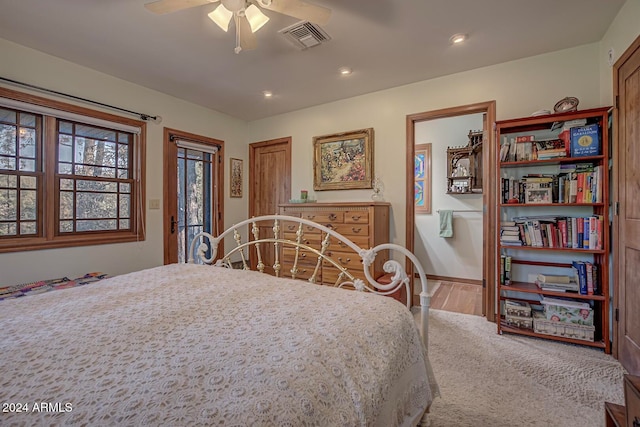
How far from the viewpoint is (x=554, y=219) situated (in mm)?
2480

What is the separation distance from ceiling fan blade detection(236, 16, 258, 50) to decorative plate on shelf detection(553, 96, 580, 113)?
8.49 feet

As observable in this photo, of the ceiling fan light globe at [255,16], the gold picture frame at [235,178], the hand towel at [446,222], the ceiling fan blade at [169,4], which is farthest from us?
the hand towel at [446,222]

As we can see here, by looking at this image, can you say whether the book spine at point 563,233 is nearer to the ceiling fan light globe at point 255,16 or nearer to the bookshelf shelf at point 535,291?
the bookshelf shelf at point 535,291

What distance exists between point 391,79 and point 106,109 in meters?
3.15

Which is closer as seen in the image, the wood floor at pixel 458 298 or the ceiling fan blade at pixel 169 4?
the ceiling fan blade at pixel 169 4

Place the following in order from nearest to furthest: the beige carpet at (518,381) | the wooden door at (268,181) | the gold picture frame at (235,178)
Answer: the beige carpet at (518,381) → the wooden door at (268,181) → the gold picture frame at (235,178)

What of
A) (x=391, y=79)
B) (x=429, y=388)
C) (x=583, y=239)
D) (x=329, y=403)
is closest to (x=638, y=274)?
(x=583, y=239)

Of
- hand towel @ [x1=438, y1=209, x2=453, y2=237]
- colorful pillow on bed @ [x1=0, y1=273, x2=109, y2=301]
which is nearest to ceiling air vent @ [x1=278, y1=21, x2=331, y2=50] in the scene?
colorful pillow on bed @ [x1=0, y1=273, x2=109, y2=301]

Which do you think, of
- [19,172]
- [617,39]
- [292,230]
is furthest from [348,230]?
[19,172]

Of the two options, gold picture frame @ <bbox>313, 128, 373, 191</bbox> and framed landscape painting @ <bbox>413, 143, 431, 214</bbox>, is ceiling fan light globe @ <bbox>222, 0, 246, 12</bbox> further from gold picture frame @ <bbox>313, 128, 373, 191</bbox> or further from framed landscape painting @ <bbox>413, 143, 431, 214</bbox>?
framed landscape painting @ <bbox>413, 143, 431, 214</bbox>

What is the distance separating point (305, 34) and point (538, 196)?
244 centimetres

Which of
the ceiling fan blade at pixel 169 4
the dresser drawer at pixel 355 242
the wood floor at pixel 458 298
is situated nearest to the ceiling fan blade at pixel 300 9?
the ceiling fan blade at pixel 169 4

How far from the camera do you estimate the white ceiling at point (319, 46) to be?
2.04 metres

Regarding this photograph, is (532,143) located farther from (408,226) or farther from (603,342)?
(603,342)
